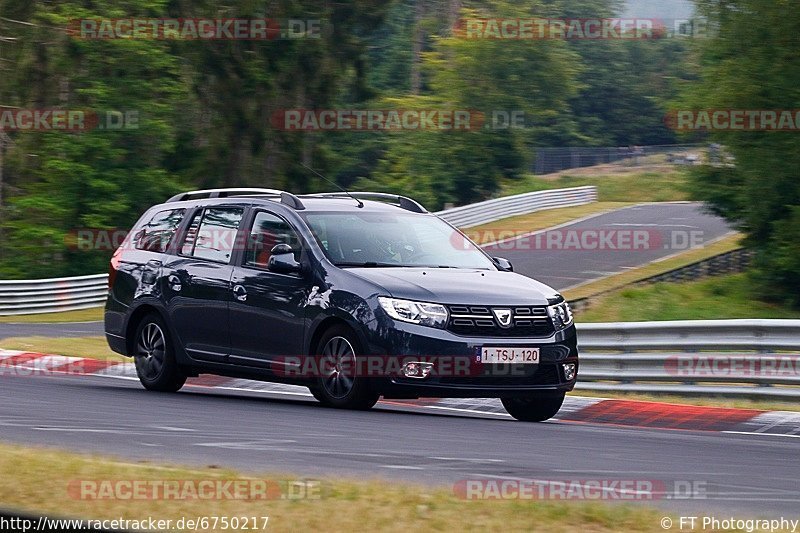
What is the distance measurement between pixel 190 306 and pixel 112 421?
2.63 meters

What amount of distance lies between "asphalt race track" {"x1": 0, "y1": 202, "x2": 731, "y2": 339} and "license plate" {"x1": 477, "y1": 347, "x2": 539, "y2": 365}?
46.0 feet

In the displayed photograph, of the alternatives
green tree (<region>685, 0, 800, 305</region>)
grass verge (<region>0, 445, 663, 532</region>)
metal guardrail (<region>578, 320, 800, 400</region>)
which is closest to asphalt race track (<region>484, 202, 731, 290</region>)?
green tree (<region>685, 0, 800, 305</region>)

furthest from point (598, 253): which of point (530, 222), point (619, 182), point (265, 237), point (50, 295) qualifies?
point (619, 182)

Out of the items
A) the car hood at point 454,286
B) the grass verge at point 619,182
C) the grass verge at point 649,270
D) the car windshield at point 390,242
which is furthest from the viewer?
the grass verge at point 619,182

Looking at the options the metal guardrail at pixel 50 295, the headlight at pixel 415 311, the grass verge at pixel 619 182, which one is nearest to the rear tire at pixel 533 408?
the headlight at pixel 415 311

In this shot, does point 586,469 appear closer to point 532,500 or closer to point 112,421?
point 532,500

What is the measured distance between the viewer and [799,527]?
5.91 metres

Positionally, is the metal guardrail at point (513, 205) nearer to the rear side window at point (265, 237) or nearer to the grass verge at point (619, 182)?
the grass verge at point (619, 182)

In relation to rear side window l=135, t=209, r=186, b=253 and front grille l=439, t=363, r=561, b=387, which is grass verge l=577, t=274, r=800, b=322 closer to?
rear side window l=135, t=209, r=186, b=253

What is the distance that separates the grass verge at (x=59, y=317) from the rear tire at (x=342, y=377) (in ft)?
77.7

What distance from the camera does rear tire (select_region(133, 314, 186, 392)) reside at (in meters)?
13.0

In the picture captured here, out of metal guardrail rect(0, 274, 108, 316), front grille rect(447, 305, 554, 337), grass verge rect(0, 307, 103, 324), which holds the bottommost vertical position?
grass verge rect(0, 307, 103, 324)

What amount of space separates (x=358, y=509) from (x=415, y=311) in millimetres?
4822

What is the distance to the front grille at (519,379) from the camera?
10836mm
